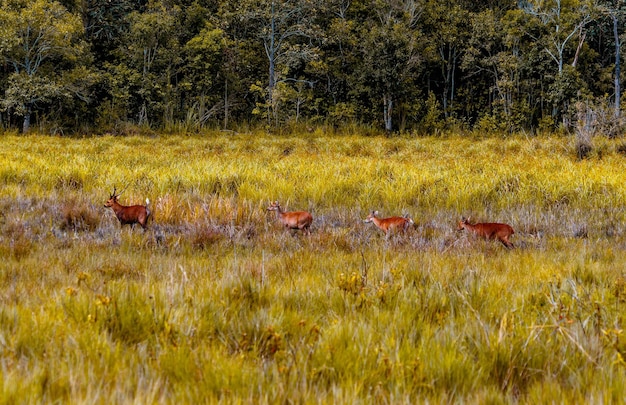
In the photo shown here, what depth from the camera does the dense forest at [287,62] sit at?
3072 centimetres

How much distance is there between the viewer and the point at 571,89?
37.7 m

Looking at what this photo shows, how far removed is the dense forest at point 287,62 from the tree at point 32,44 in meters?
0.10

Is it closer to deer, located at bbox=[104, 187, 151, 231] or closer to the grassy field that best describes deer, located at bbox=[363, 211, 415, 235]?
the grassy field

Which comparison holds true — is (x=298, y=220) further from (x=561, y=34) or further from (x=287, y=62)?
(x=561, y=34)

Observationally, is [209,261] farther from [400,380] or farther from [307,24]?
[307,24]

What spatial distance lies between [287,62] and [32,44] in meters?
16.8

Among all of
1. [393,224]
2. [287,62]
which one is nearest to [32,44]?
[287,62]

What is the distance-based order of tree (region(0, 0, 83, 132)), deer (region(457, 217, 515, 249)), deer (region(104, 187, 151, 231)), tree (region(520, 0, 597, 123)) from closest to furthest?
deer (region(457, 217, 515, 249)) < deer (region(104, 187, 151, 231)) < tree (region(0, 0, 83, 132)) < tree (region(520, 0, 597, 123))

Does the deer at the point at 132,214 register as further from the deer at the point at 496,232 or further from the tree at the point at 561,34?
the tree at the point at 561,34

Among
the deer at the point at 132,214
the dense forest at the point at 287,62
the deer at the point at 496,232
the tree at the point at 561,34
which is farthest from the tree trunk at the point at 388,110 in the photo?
the deer at the point at 132,214

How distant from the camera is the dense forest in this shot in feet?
101

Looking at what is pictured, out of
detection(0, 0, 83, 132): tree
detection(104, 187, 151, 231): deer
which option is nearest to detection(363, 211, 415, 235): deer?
detection(104, 187, 151, 231): deer

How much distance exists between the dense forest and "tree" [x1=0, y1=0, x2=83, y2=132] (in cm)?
10

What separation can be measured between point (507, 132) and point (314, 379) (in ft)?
136
